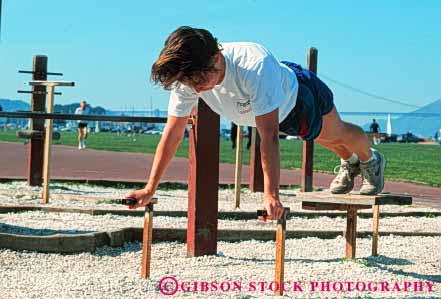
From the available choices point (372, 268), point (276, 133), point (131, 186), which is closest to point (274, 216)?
point (276, 133)

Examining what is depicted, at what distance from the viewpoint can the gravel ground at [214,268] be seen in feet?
16.2

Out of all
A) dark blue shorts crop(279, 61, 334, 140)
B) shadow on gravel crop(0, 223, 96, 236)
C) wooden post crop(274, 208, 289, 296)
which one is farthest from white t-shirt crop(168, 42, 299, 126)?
shadow on gravel crop(0, 223, 96, 236)

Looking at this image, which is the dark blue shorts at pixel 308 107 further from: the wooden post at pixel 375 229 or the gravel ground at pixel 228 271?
the wooden post at pixel 375 229

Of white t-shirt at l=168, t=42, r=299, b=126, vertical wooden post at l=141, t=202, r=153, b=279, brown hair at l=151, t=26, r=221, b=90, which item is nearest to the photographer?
brown hair at l=151, t=26, r=221, b=90

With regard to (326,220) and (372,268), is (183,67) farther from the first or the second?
(326,220)

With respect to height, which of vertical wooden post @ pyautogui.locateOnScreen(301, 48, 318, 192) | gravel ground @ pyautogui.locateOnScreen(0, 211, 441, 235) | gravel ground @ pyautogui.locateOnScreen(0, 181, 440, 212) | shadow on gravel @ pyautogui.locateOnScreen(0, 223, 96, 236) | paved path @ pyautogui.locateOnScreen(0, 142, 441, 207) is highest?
vertical wooden post @ pyautogui.locateOnScreen(301, 48, 318, 192)

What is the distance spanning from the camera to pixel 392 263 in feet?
20.5

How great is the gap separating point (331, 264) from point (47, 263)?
2.12 meters

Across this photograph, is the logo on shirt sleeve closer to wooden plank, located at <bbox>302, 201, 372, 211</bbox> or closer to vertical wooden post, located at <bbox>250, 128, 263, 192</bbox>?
wooden plank, located at <bbox>302, 201, 372, 211</bbox>

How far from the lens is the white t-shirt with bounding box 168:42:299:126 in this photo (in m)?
4.30

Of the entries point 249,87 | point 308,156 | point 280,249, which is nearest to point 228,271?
point 280,249

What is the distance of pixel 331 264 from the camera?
5906 mm

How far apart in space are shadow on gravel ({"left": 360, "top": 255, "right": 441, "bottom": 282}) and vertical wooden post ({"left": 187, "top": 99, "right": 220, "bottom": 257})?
4.06 ft

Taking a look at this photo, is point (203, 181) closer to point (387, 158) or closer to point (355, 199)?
point (355, 199)
